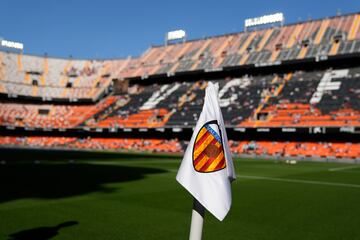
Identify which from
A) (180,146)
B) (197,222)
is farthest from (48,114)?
(197,222)

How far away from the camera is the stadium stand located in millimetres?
53000

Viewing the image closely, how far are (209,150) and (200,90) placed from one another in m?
65.7

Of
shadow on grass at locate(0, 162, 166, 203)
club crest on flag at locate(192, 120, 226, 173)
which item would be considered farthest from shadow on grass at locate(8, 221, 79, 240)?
club crest on flag at locate(192, 120, 226, 173)

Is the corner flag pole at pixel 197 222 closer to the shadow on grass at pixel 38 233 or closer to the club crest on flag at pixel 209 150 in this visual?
the club crest on flag at pixel 209 150

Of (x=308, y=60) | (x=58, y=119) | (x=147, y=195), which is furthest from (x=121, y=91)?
(x=147, y=195)

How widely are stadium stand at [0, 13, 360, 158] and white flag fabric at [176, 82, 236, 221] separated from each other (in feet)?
152

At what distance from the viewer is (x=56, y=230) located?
8844 millimetres

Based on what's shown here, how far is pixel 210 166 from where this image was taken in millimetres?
3773

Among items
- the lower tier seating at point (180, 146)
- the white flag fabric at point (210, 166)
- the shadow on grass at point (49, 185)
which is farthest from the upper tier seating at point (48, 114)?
the white flag fabric at point (210, 166)

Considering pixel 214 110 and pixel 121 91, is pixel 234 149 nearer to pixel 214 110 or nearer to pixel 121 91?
pixel 121 91

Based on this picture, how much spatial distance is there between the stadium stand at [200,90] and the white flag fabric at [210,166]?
1828 inches

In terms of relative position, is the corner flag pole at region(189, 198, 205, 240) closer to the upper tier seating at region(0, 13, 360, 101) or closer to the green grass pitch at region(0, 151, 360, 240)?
the green grass pitch at region(0, 151, 360, 240)

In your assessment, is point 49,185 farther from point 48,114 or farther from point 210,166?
point 48,114

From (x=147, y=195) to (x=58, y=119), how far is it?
216 ft
